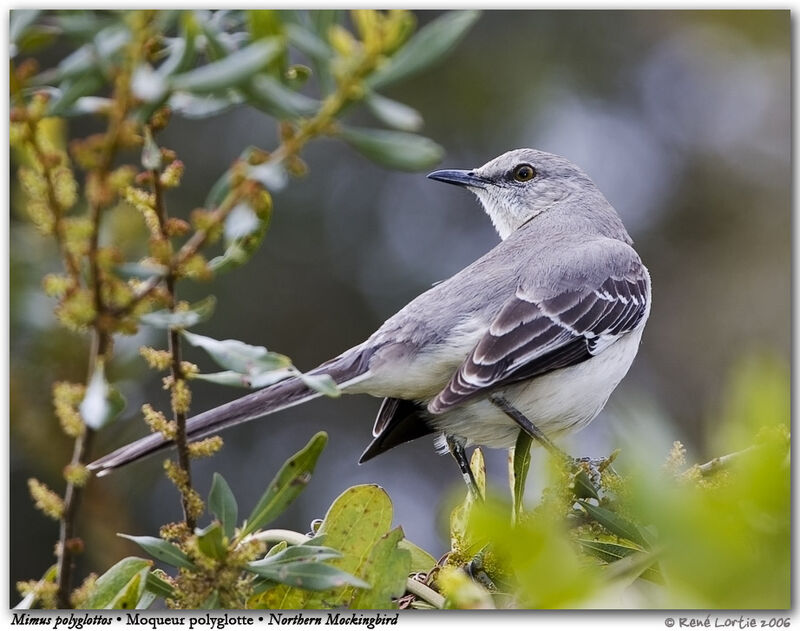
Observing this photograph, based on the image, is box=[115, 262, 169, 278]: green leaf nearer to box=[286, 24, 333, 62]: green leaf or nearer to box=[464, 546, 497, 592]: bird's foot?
box=[286, 24, 333, 62]: green leaf

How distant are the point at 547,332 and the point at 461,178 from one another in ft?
3.02

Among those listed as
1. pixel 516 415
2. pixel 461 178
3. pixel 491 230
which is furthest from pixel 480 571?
pixel 491 230

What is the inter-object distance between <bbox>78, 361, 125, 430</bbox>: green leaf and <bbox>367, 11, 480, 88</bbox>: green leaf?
20.5 inches

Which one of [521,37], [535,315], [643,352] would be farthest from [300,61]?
[643,352]

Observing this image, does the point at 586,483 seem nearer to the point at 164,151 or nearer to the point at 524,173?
the point at 164,151

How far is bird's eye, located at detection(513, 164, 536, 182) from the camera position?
3.36 metres

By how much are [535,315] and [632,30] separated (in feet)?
4.77

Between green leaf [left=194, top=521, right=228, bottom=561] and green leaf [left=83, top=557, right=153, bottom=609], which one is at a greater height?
green leaf [left=194, top=521, right=228, bottom=561]

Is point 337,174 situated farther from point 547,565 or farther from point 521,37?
point 547,565

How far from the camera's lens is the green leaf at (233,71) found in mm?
1248

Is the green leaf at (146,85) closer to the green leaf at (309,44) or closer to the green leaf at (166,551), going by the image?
the green leaf at (309,44)

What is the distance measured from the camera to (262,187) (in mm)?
1316

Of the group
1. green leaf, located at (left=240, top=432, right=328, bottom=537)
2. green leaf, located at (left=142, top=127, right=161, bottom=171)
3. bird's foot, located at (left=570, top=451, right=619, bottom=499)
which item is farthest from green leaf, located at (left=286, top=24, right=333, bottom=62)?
bird's foot, located at (left=570, top=451, right=619, bottom=499)

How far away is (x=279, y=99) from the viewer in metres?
1.29
